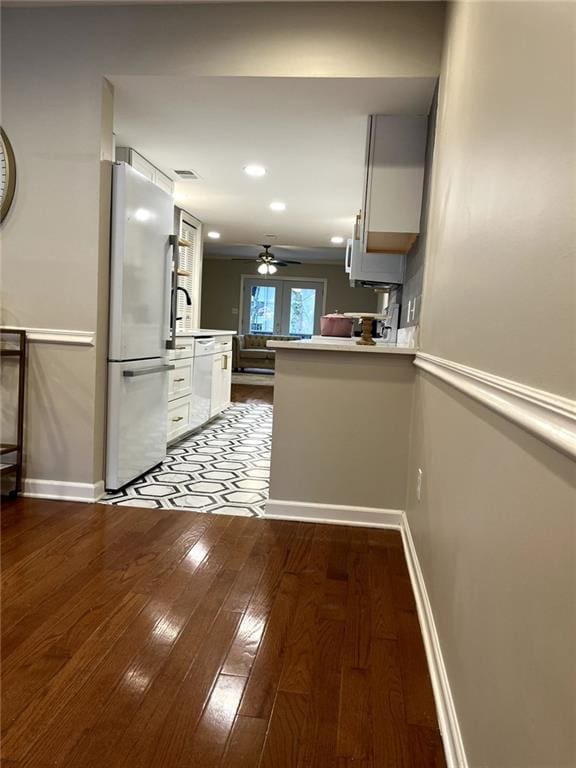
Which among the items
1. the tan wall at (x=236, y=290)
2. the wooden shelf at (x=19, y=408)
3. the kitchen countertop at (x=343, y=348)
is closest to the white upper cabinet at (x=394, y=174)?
the kitchen countertop at (x=343, y=348)

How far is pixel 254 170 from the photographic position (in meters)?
4.06

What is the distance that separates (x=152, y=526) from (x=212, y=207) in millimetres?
3885

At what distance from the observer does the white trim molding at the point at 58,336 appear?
2742 millimetres

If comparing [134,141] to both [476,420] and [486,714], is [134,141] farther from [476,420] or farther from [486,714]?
[486,714]

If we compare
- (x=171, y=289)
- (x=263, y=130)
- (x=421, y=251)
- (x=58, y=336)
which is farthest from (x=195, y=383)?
(x=421, y=251)

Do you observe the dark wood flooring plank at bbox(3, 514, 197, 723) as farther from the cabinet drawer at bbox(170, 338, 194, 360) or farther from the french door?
the french door

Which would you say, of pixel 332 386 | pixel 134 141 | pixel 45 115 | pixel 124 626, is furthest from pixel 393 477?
pixel 134 141

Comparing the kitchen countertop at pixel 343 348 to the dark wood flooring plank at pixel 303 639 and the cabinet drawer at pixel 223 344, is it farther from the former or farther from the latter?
the cabinet drawer at pixel 223 344

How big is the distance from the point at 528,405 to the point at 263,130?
115 inches

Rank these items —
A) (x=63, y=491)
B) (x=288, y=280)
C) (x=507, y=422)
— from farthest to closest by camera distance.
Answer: (x=288, y=280) < (x=63, y=491) < (x=507, y=422)

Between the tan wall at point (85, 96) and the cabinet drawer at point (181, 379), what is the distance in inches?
44.7

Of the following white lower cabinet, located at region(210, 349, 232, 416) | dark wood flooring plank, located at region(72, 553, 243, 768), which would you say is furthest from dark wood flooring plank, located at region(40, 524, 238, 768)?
white lower cabinet, located at region(210, 349, 232, 416)

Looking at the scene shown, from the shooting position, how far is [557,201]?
2.48 feet

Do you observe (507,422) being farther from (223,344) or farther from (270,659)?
(223,344)
